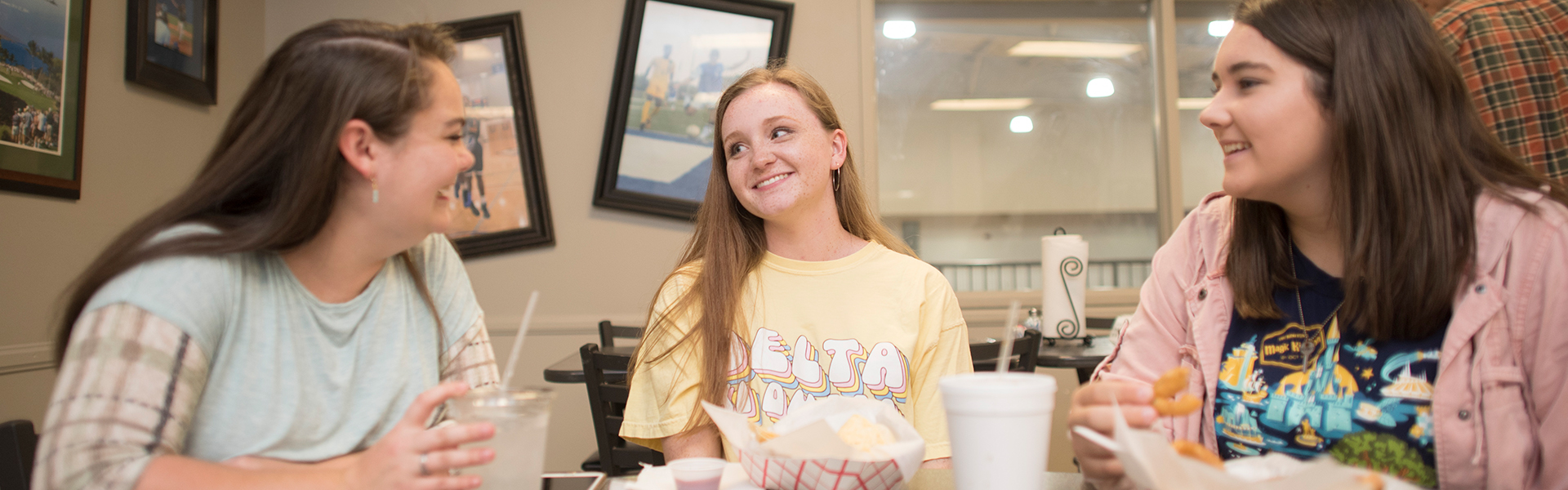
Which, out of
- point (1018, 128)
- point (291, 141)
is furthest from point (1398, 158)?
point (1018, 128)

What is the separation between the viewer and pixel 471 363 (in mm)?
1180

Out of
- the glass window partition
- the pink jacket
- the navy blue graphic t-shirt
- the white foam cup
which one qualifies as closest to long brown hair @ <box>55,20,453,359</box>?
the white foam cup

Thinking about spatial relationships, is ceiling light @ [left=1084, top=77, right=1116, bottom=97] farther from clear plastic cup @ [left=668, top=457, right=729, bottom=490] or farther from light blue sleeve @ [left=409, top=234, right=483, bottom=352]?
clear plastic cup @ [left=668, top=457, right=729, bottom=490]

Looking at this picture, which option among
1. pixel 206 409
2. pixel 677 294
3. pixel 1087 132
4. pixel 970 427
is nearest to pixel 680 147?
pixel 1087 132

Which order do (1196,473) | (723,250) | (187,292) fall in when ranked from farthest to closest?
(723,250) → (187,292) → (1196,473)

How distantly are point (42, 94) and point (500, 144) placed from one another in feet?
5.11

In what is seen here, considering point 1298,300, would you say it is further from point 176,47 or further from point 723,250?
point 176,47

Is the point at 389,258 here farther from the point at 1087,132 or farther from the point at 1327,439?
the point at 1087,132

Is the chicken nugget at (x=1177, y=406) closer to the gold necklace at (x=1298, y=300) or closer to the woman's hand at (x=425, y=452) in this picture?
the gold necklace at (x=1298, y=300)

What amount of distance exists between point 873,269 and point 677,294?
0.35 m

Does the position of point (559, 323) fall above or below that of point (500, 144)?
below

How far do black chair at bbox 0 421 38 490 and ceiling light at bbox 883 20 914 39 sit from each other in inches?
135

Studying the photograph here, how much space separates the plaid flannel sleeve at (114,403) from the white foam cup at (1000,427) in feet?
2.53

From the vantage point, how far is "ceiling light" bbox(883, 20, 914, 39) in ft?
12.7
